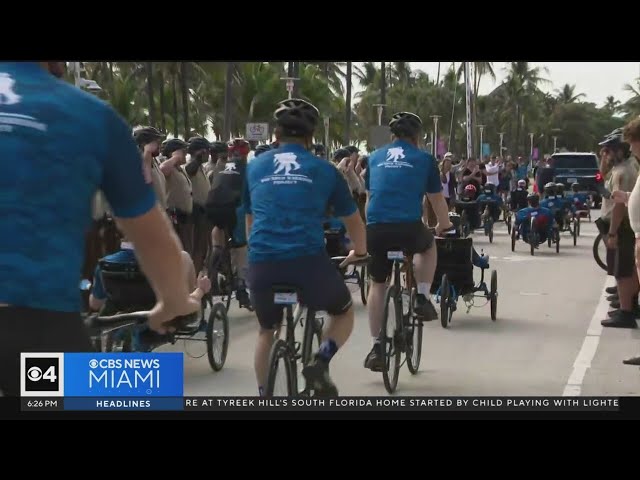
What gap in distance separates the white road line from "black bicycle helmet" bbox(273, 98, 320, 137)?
6.20 feet

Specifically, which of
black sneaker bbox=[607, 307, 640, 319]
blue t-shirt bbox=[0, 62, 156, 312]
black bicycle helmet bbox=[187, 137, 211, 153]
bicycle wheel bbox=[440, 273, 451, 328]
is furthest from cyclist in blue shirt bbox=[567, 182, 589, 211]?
blue t-shirt bbox=[0, 62, 156, 312]

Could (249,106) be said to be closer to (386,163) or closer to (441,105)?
(441,105)

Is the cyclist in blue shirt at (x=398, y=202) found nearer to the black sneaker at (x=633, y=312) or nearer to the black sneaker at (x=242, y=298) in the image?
the black sneaker at (x=633, y=312)

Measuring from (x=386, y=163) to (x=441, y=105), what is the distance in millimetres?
15624

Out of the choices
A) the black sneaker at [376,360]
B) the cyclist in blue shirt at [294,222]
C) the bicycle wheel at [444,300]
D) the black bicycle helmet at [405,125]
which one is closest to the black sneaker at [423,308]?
the black sneaker at [376,360]

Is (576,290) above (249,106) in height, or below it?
below

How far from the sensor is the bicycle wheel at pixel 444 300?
10953 millimetres

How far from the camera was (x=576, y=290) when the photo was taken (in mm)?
13953

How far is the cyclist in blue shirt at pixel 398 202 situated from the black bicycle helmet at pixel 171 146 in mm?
3631

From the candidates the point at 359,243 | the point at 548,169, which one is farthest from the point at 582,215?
the point at 359,243

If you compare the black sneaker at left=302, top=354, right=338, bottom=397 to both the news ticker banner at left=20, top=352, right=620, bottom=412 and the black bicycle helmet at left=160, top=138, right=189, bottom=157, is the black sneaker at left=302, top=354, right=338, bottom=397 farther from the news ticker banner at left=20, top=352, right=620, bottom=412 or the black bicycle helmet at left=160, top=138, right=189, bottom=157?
the black bicycle helmet at left=160, top=138, right=189, bottom=157

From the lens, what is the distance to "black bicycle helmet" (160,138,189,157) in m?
11.4

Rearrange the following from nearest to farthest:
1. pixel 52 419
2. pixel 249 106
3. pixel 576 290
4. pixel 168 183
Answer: pixel 52 419 → pixel 168 183 → pixel 576 290 → pixel 249 106

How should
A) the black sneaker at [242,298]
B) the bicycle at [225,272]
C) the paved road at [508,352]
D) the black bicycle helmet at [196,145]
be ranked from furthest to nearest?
the black bicycle helmet at [196,145] < the black sneaker at [242,298] < the bicycle at [225,272] < the paved road at [508,352]
